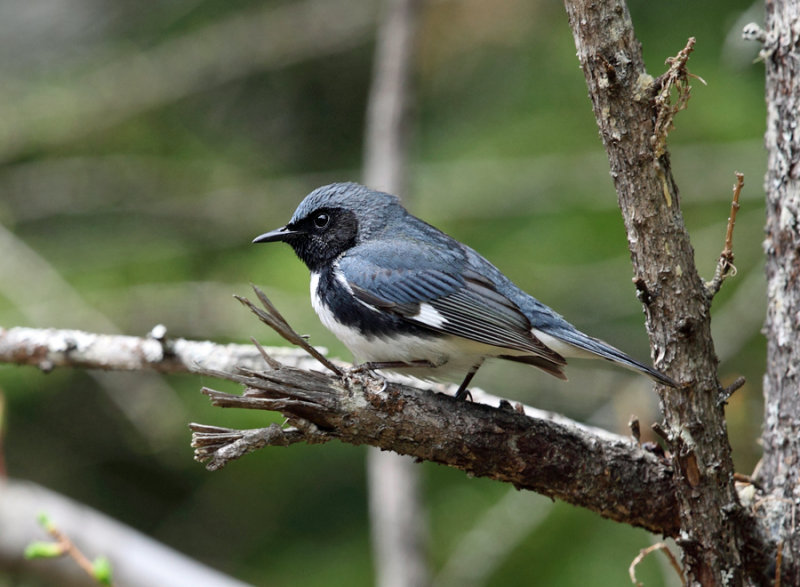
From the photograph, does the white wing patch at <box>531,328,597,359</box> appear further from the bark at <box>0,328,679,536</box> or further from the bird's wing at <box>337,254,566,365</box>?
the bark at <box>0,328,679,536</box>

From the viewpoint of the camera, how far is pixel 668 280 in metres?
2.24

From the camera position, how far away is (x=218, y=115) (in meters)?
6.01

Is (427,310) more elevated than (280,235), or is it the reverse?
(280,235)

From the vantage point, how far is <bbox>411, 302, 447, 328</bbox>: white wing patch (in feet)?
9.69

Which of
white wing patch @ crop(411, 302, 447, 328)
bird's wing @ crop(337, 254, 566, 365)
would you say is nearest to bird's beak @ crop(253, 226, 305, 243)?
bird's wing @ crop(337, 254, 566, 365)

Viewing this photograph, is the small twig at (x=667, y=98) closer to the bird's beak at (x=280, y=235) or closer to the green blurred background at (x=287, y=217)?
the green blurred background at (x=287, y=217)

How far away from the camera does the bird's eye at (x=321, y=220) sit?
3533mm

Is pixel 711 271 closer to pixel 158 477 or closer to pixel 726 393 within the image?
pixel 726 393

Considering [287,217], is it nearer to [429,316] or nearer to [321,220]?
[321,220]

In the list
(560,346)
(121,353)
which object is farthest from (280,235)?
(560,346)

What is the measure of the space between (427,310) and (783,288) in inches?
45.1

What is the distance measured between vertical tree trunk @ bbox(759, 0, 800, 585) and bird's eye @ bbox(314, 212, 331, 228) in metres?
1.67

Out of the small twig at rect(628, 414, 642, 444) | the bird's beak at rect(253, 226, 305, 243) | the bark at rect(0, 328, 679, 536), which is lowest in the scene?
the bark at rect(0, 328, 679, 536)

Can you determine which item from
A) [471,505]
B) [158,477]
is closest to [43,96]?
[158,477]
